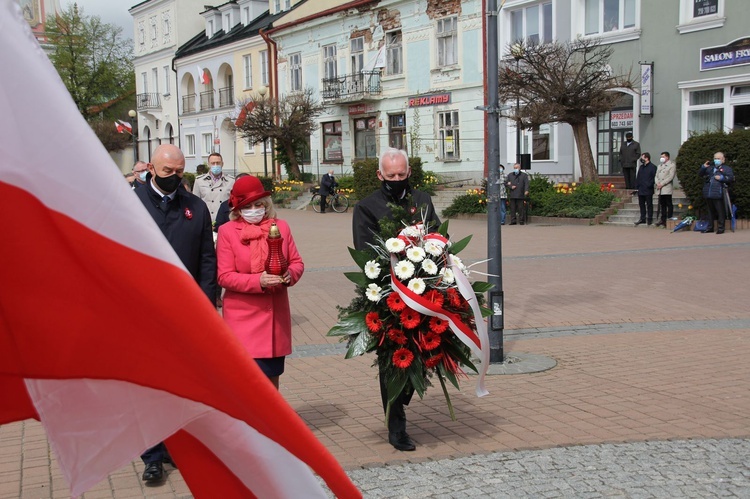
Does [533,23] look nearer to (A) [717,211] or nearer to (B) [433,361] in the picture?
(A) [717,211]

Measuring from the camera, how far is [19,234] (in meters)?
1.70

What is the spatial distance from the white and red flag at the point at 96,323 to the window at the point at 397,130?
118 feet

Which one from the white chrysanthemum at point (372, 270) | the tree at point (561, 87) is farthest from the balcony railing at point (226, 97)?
the white chrysanthemum at point (372, 270)

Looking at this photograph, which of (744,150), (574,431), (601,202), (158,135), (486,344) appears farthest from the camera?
(158,135)

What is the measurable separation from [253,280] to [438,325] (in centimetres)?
117

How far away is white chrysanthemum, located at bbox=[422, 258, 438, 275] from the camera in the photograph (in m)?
5.04

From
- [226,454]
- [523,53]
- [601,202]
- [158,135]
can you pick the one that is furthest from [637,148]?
[158,135]

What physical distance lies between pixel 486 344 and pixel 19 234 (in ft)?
12.5

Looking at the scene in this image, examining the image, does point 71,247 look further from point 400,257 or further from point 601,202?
point 601,202

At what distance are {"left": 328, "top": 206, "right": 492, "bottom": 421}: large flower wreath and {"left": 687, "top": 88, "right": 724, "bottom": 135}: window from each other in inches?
858

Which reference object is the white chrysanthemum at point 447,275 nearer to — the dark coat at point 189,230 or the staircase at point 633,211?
the dark coat at point 189,230

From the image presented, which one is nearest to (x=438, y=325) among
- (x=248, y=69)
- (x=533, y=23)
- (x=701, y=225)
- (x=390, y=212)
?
(x=390, y=212)

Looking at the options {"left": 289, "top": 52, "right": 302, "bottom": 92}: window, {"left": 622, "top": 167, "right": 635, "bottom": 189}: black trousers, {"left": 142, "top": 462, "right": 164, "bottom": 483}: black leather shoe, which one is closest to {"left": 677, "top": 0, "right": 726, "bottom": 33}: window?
{"left": 622, "top": 167, "right": 635, "bottom": 189}: black trousers

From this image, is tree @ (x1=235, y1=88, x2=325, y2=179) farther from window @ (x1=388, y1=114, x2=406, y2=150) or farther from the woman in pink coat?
the woman in pink coat
